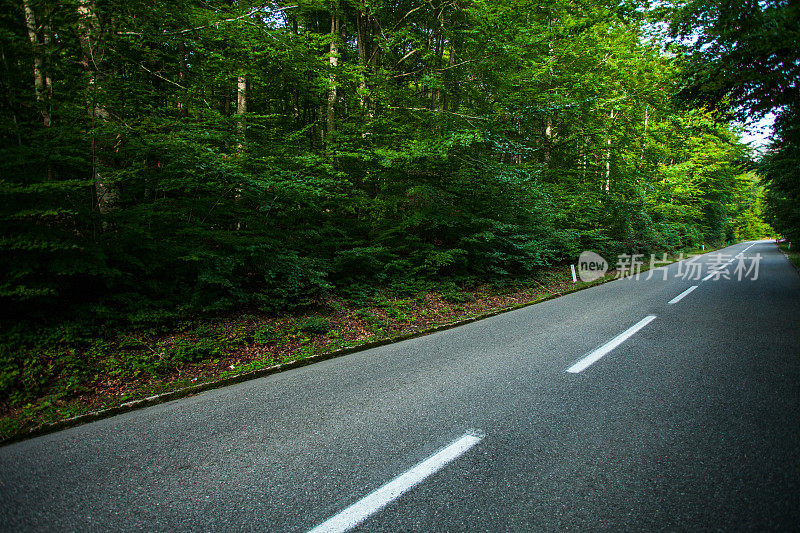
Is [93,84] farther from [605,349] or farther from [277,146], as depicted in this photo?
[605,349]

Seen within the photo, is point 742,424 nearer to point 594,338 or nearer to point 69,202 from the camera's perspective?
point 594,338

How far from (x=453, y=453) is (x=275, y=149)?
6.54 m

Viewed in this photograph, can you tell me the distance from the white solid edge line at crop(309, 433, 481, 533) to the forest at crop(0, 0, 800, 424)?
152 inches

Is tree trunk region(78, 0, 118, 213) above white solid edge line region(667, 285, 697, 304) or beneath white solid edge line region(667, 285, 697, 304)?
above

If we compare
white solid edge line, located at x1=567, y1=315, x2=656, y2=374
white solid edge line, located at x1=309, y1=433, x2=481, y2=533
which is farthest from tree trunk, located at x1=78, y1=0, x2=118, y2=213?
white solid edge line, located at x1=567, y1=315, x2=656, y2=374

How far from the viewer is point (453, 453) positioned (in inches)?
98.0

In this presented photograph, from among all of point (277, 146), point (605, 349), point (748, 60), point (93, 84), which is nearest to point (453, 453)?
point (605, 349)

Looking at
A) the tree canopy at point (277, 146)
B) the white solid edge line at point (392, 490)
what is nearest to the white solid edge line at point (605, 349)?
the white solid edge line at point (392, 490)

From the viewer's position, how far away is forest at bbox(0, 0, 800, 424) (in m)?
4.22

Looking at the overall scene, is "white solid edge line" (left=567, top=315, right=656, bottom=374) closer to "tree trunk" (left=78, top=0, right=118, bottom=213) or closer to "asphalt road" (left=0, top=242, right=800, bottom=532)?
"asphalt road" (left=0, top=242, right=800, bottom=532)

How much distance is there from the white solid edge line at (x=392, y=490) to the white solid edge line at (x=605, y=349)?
217 centimetres

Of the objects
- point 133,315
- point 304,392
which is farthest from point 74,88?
point 304,392

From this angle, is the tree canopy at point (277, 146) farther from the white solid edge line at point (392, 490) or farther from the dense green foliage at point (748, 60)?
the white solid edge line at point (392, 490)

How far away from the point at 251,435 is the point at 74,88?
17.7 ft
